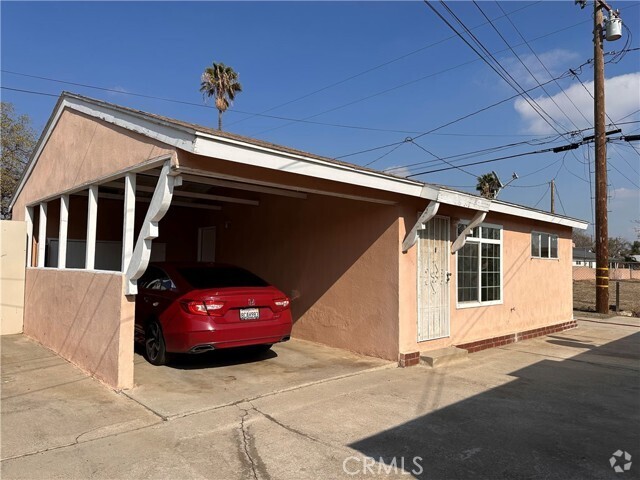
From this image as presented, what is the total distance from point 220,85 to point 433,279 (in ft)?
72.9

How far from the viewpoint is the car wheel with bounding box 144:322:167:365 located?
6.61 meters

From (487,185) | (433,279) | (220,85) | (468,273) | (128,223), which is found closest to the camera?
(128,223)

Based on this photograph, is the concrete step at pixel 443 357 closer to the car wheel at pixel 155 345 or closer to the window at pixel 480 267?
the window at pixel 480 267

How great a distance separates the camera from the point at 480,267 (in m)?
9.24

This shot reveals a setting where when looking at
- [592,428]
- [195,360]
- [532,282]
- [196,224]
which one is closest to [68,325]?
[195,360]

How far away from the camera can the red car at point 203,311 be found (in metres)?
6.19

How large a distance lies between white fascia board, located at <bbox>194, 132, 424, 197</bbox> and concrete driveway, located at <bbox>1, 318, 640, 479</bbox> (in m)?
2.70

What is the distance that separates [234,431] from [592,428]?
3593 mm

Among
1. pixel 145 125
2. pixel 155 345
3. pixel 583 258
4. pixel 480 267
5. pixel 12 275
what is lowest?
pixel 155 345

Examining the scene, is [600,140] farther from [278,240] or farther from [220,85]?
[220,85]

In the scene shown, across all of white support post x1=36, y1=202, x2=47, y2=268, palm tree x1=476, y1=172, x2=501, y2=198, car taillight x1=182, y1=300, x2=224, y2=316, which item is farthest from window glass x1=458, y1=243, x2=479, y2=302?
palm tree x1=476, y1=172, x2=501, y2=198

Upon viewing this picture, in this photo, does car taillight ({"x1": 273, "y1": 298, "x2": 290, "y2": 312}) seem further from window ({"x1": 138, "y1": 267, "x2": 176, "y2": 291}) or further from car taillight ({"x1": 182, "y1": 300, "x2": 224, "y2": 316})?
window ({"x1": 138, "y1": 267, "x2": 176, "y2": 291})

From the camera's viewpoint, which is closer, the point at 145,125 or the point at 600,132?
the point at 145,125

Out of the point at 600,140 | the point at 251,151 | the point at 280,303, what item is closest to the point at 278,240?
the point at 280,303
